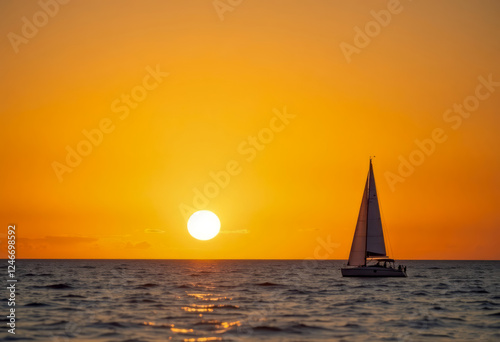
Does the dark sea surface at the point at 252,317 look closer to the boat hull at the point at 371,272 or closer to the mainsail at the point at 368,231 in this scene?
the boat hull at the point at 371,272

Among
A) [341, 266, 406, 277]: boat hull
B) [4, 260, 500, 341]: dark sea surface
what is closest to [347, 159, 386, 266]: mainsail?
[341, 266, 406, 277]: boat hull

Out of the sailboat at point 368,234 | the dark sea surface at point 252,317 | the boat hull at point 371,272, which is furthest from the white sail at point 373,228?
the dark sea surface at point 252,317

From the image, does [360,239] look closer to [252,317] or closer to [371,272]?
[371,272]

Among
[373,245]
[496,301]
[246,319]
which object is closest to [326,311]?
[246,319]

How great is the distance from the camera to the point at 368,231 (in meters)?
88.7

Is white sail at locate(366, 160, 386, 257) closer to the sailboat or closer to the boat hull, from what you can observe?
the sailboat

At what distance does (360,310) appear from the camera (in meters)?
52.2

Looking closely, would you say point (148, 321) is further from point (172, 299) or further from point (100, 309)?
point (172, 299)

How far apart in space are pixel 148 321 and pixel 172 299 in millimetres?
18531

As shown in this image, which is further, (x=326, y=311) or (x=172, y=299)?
(x=172, y=299)

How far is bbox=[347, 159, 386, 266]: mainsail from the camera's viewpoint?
88375 millimetres

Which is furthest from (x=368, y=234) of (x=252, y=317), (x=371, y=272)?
(x=252, y=317)

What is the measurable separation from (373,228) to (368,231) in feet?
2.96

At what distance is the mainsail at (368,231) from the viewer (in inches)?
3479
